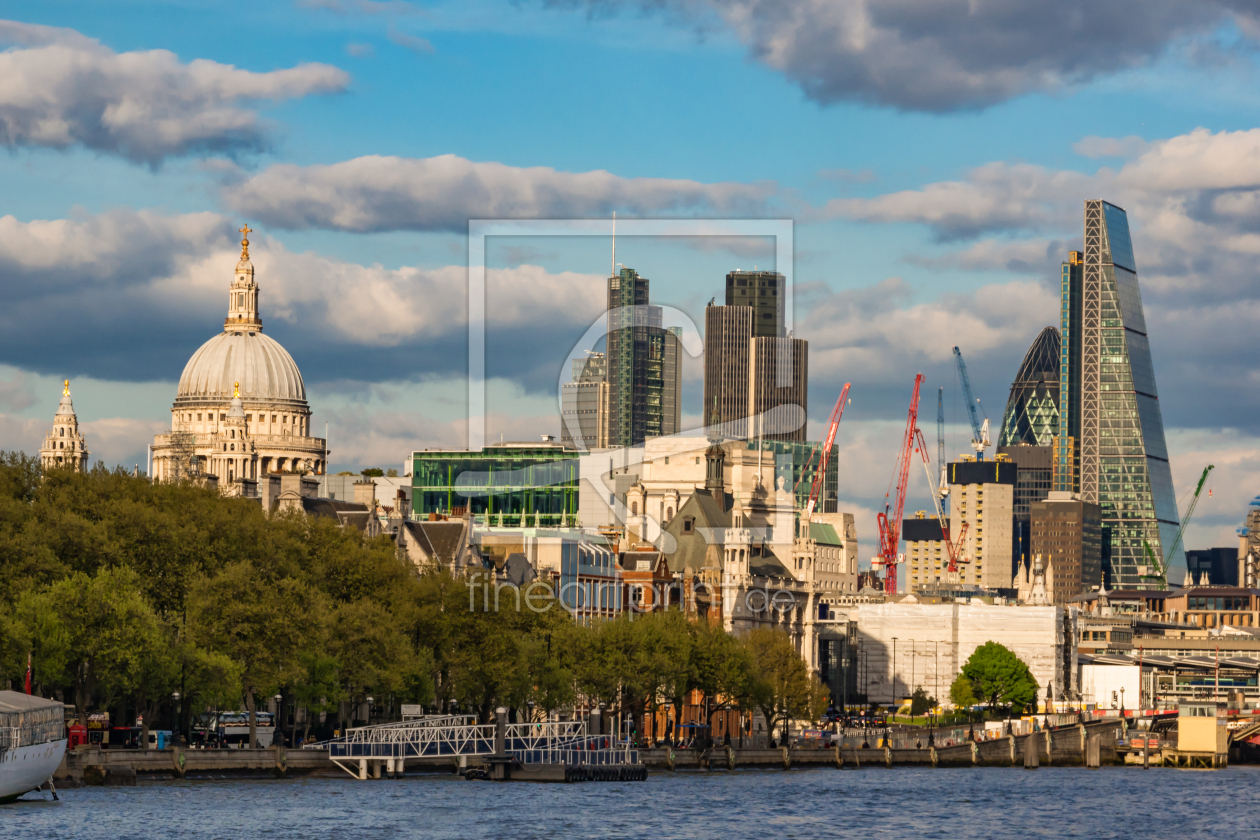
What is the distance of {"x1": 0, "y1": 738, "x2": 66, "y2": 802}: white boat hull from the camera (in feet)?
302

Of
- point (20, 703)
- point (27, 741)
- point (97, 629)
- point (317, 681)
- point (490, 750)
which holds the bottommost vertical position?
point (490, 750)

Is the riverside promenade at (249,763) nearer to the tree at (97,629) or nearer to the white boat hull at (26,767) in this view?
the tree at (97,629)

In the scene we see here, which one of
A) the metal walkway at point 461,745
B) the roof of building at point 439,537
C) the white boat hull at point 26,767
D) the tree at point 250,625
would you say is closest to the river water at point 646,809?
the white boat hull at point 26,767

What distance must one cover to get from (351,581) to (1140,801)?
176ft

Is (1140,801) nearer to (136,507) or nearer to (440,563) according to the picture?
(440,563)

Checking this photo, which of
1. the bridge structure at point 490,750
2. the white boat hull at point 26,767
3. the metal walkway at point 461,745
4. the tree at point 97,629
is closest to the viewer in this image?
the white boat hull at point 26,767

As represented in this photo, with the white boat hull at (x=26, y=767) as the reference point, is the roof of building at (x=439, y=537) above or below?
above

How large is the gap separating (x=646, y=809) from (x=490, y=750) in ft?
75.3

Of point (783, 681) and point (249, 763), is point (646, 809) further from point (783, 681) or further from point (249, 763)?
point (783, 681)

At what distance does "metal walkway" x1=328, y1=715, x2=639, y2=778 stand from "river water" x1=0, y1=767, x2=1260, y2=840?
2063 mm

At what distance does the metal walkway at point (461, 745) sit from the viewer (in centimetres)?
12219

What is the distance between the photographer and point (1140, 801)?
467ft

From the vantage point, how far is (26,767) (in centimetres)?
9331

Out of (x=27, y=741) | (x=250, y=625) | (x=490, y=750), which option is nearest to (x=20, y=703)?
(x=27, y=741)
